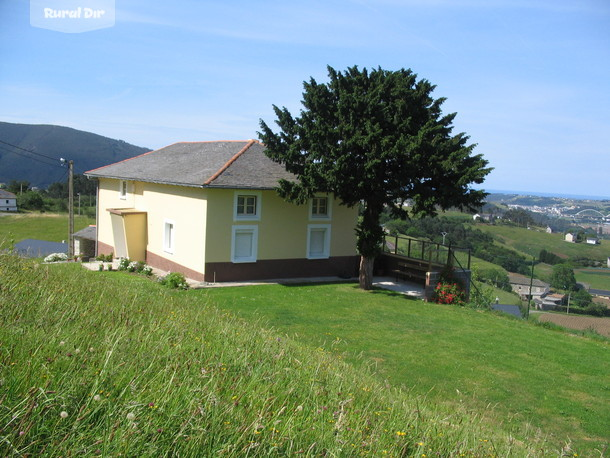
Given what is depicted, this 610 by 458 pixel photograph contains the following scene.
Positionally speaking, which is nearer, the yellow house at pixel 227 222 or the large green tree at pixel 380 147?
the large green tree at pixel 380 147

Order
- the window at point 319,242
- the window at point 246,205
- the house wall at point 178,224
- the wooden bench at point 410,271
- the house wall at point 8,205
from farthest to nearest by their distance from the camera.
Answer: the house wall at point 8,205 → the window at point 319,242 → the wooden bench at point 410,271 → the window at point 246,205 → the house wall at point 178,224

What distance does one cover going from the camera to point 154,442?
3275 millimetres

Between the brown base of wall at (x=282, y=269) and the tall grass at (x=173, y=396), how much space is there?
43.1 ft

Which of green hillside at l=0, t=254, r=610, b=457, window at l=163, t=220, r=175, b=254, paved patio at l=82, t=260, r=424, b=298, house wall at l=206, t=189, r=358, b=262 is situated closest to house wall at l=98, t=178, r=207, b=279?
window at l=163, t=220, r=175, b=254

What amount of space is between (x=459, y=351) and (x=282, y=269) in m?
10.4

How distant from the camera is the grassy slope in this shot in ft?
169

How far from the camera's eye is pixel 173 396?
3.96 m

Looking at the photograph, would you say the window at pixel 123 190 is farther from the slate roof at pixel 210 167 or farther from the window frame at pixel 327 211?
the window frame at pixel 327 211

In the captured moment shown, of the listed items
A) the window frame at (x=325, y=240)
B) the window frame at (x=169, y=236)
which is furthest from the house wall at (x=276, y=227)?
the window frame at (x=169, y=236)

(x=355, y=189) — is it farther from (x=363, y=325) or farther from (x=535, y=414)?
(x=535, y=414)

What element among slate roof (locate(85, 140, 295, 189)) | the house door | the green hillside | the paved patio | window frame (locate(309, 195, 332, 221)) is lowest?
the paved patio

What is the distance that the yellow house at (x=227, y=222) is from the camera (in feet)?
64.3

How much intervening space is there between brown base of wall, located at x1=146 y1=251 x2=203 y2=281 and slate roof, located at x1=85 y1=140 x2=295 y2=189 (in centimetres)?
344

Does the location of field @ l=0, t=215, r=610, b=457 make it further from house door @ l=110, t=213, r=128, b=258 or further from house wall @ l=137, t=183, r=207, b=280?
house door @ l=110, t=213, r=128, b=258
